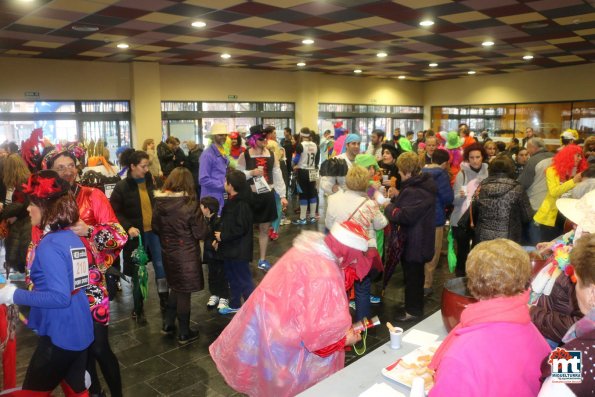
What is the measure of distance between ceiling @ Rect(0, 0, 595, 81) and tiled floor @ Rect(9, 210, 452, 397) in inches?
131

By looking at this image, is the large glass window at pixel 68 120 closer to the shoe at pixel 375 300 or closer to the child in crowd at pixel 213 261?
the child in crowd at pixel 213 261

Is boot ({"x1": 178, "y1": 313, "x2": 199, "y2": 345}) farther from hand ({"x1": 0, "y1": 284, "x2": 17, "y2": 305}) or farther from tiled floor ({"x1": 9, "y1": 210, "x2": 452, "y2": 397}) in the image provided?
hand ({"x1": 0, "y1": 284, "x2": 17, "y2": 305})

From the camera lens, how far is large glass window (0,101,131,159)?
9438 mm

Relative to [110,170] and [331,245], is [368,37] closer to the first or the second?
[110,170]

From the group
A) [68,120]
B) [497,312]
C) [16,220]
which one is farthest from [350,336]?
[68,120]

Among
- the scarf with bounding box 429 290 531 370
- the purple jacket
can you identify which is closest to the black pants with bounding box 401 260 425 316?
the purple jacket

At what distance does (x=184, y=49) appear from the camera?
866 cm

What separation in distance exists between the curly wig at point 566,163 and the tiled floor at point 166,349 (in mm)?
1630

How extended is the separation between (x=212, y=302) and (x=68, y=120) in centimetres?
756

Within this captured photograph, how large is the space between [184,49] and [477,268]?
815cm

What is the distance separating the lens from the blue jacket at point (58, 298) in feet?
6.73

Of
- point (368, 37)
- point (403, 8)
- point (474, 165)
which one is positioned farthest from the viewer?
point (368, 37)

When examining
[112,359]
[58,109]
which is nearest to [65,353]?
[112,359]

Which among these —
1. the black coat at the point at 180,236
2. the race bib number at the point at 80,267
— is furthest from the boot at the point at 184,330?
the race bib number at the point at 80,267
